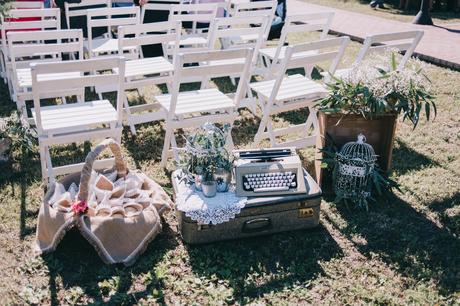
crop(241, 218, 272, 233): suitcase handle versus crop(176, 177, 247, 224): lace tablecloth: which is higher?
crop(176, 177, 247, 224): lace tablecloth

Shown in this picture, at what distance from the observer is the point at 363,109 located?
181 inches

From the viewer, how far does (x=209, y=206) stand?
13.1ft

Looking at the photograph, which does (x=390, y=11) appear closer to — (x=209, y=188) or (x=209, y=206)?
(x=209, y=188)

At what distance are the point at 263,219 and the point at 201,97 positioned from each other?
1.53 m

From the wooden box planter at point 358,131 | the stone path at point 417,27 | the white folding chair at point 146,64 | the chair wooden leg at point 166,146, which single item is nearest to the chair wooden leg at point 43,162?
the chair wooden leg at point 166,146

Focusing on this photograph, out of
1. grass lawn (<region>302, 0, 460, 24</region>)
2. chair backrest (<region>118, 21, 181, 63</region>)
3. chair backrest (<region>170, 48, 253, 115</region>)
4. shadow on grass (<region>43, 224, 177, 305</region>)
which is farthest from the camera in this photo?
grass lawn (<region>302, 0, 460, 24</region>)

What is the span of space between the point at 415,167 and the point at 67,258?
342 cm

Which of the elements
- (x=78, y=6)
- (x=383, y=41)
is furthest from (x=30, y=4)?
(x=383, y=41)

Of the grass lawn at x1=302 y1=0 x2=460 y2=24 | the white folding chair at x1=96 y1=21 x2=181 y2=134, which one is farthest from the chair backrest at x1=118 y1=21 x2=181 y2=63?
the grass lawn at x1=302 y1=0 x2=460 y2=24

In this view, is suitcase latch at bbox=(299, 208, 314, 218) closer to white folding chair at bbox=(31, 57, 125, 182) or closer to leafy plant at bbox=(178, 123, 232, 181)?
leafy plant at bbox=(178, 123, 232, 181)

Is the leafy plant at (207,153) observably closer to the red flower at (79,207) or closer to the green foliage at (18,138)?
the red flower at (79,207)

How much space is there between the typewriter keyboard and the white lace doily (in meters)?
0.13

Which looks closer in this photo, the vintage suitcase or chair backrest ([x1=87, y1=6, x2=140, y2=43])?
the vintage suitcase

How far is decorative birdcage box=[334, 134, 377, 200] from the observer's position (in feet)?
14.8
